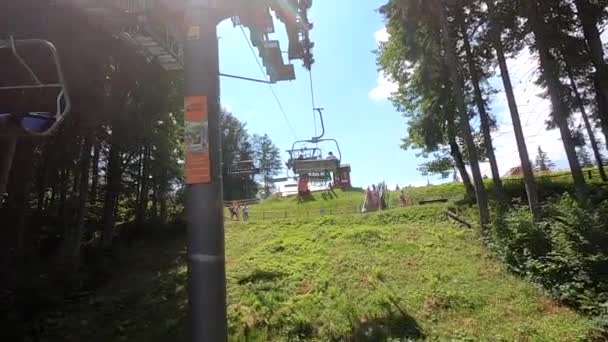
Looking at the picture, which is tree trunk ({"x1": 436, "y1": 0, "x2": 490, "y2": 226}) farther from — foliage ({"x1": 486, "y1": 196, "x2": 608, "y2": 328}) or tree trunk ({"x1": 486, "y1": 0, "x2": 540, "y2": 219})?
foliage ({"x1": 486, "y1": 196, "x2": 608, "y2": 328})

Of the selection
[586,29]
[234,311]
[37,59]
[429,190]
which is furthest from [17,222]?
[429,190]

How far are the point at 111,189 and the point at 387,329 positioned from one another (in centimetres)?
1525

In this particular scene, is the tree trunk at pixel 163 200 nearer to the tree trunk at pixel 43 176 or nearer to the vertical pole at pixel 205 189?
the tree trunk at pixel 43 176


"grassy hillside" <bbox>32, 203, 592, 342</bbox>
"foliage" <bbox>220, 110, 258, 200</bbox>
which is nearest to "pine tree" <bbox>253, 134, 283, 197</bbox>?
"foliage" <bbox>220, 110, 258, 200</bbox>

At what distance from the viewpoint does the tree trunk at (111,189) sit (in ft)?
63.9

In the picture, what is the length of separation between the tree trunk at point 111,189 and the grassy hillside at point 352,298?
349 centimetres

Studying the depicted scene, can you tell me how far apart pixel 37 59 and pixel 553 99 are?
14.8 meters

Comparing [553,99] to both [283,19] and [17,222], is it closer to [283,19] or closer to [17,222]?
[283,19]

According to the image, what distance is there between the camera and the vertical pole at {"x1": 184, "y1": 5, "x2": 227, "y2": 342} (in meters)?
2.68

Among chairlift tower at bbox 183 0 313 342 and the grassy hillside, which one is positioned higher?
chairlift tower at bbox 183 0 313 342

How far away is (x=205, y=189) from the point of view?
281cm

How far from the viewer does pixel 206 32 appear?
2.92 metres

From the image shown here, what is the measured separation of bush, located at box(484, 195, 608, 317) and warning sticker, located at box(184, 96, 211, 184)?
820 centimetres

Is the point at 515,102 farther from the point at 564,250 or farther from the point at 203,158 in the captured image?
the point at 203,158
